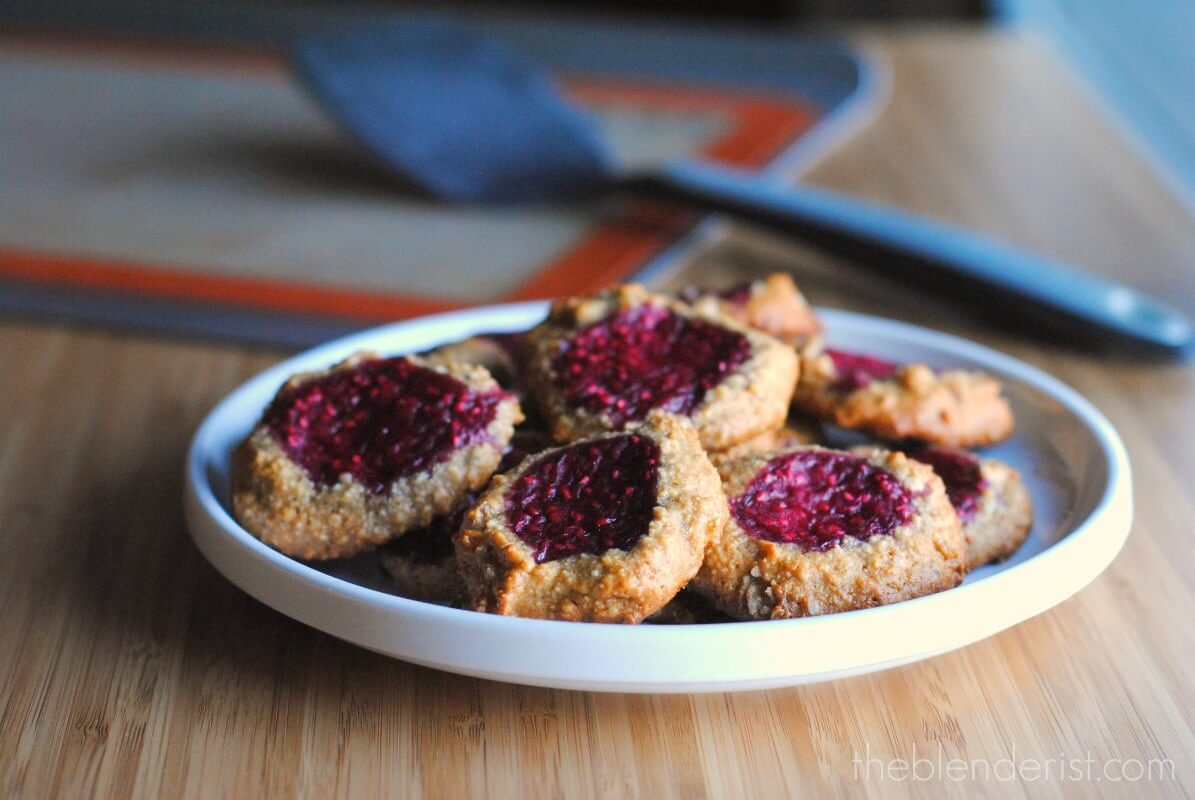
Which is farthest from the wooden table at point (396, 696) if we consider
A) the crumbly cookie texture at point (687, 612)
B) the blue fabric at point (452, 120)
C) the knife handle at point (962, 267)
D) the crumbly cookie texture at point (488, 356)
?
the blue fabric at point (452, 120)

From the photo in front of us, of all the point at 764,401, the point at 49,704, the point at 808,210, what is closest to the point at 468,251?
the point at 808,210

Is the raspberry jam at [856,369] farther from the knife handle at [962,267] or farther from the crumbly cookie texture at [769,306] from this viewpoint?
the knife handle at [962,267]

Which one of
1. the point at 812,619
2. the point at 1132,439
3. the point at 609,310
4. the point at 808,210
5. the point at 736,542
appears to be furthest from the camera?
the point at 808,210

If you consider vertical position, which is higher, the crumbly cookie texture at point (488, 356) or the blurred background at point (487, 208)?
the crumbly cookie texture at point (488, 356)

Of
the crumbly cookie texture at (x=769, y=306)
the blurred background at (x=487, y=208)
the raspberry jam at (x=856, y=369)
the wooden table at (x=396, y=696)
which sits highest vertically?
the raspberry jam at (x=856, y=369)

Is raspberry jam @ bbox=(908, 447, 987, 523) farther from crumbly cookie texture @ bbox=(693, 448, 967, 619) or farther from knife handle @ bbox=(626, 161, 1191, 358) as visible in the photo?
knife handle @ bbox=(626, 161, 1191, 358)

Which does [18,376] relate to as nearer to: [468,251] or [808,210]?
[468,251]

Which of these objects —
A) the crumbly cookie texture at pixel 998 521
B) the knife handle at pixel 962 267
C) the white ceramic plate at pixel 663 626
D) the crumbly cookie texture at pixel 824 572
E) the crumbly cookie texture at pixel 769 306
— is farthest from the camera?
the knife handle at pixel 962 267
